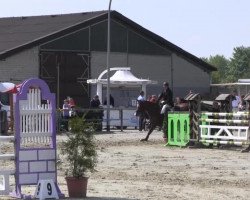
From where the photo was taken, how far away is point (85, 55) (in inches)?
2013

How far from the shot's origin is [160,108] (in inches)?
1138

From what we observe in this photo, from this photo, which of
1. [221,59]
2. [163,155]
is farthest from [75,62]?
[221,59]

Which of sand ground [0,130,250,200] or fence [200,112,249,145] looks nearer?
sand ground [0,130,250,200]

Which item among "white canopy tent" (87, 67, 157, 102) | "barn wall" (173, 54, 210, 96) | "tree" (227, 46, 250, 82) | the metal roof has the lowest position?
"white canopy tent" (87, 67, 157, 102)

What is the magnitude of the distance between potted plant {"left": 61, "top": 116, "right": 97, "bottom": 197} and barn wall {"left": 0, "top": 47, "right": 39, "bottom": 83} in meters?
35.1

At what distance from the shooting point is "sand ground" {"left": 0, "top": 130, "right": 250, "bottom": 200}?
13289 millimetres

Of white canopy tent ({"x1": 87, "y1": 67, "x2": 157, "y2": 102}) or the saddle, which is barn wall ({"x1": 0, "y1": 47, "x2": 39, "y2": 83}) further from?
the saddle

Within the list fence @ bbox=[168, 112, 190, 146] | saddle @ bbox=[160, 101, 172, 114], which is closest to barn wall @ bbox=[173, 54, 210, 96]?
saddle @ bbox=[160, 101, 172, 114]

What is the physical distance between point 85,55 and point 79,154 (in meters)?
38.8

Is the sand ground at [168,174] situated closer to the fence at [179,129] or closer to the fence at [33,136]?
the fence at [33,136]

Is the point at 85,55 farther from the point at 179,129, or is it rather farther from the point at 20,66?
the point at 179,129

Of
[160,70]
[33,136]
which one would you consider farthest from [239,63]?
[33,136]

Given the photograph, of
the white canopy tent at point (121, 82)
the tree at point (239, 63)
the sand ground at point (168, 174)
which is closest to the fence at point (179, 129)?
the sand ground at point (168, 174)

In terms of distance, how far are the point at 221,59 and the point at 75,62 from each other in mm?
114605
